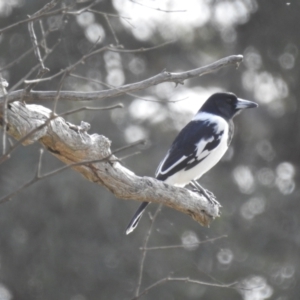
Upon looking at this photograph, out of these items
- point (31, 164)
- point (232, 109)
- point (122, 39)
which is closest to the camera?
point (232, 109)

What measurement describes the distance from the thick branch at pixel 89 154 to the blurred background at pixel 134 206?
7.33 metres

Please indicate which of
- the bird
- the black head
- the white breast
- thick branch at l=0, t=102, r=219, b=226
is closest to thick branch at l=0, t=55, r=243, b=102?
thick branch at l=0, t=102, r=219, b=226

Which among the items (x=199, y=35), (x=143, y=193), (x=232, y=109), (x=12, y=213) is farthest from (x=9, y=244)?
(x=143, y=193)

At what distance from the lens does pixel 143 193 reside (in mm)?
5035

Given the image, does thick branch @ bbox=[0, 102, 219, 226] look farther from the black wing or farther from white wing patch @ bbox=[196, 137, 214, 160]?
white wing patch @ bbox=[196, 137, 214, 160]

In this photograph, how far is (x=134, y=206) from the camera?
13.1m

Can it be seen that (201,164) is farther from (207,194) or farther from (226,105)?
(226,105)

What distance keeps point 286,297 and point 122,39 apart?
15.7ft

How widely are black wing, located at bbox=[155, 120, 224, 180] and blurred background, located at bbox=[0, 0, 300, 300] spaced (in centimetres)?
580

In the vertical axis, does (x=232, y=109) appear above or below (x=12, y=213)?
above

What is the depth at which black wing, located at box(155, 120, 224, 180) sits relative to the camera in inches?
255

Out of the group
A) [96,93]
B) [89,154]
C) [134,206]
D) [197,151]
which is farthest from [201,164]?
[134,206]

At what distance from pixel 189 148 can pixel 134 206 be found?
6568 millimetres

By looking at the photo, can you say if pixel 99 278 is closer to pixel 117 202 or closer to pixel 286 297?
pixel 117 202
